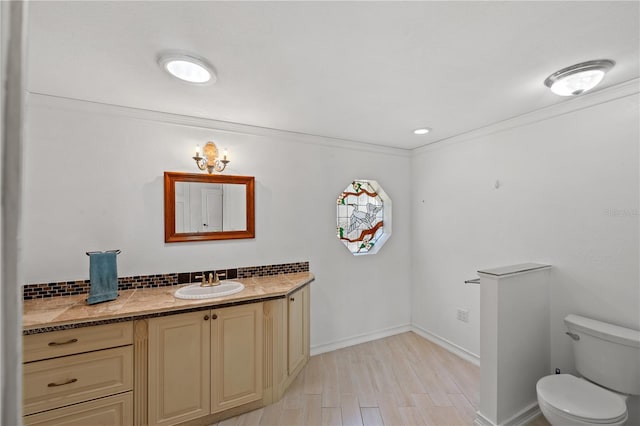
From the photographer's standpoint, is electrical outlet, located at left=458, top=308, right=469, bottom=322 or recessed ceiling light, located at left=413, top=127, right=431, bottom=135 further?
electrical outlet, located at left=458, top=308, right=469, bottom=322

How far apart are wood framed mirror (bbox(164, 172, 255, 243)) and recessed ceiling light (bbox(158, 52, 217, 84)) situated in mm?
932

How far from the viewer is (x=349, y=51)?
1.47 metres

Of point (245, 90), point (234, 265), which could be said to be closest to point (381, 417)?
point (234, 265)

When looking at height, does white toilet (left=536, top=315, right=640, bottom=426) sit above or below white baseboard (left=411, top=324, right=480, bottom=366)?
above

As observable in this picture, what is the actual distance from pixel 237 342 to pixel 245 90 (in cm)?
177

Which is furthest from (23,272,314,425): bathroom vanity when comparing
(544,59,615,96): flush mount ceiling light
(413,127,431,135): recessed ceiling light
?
(544,59,615,96): flush mount ceiling light

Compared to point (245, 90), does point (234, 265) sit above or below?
below

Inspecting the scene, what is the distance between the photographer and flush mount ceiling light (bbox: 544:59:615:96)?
63.3 inches

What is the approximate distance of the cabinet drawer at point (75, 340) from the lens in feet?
5.16

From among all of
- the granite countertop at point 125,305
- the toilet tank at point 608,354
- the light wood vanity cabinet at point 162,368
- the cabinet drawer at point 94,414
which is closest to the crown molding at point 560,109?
the toilet tank at point 608,354

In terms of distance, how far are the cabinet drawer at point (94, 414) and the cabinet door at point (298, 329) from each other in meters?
1.13

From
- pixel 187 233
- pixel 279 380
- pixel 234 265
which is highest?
pixel 187 233

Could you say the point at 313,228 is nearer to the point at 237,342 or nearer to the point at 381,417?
the point at 237,342

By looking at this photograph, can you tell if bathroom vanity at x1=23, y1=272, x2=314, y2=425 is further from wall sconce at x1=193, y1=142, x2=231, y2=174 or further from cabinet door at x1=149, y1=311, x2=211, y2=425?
wall sconce at x1=193, y1=142, x2=231, y2=174
